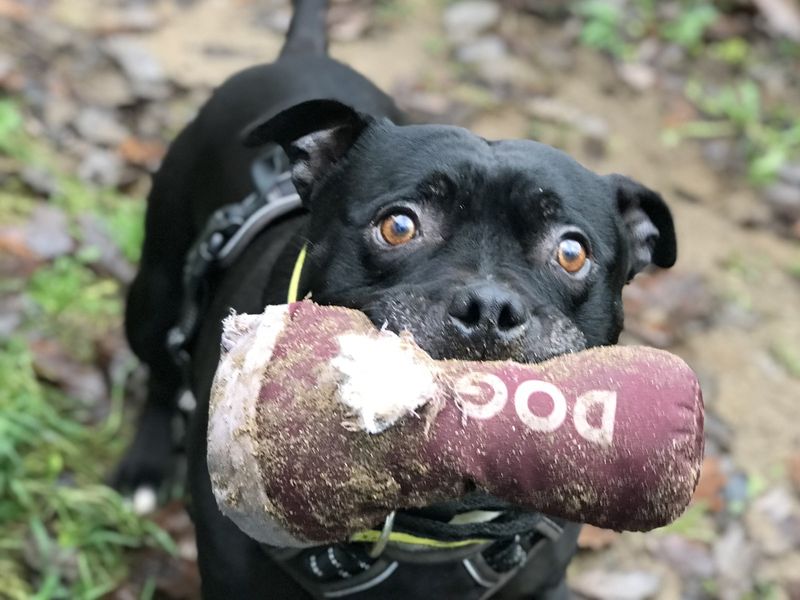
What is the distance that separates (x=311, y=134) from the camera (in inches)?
99.9

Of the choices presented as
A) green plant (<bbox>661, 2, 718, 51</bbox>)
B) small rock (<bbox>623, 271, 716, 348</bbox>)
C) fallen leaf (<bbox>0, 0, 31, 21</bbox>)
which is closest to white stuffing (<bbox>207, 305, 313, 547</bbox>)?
small rock (<bbox>623, 271, 716, 348</bbox>)

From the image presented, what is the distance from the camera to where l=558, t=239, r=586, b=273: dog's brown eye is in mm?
2252

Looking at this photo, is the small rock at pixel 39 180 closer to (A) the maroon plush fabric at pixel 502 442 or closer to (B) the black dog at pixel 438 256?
(B) the black dog at pixel 438 256

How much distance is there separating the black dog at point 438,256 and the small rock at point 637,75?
10.7 ft

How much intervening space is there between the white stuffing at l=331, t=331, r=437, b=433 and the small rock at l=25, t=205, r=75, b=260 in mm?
2756

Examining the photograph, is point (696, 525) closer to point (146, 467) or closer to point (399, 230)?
point (146, 467)

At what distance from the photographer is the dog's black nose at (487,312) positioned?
72.7 inches

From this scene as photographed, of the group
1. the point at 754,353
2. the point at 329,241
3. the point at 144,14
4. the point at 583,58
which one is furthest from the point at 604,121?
the point at 329,241

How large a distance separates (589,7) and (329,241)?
4347 millimetres

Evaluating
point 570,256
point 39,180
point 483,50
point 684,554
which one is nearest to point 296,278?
point 570,256

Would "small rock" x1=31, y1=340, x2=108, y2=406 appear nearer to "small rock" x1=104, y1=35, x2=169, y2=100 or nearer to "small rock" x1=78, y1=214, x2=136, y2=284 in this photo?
"small rock" x1=78, y1=214, x2=136, y2=284

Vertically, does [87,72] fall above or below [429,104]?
above

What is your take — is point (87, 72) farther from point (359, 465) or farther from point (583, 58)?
point (359, 465)

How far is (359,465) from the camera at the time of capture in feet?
5.17
